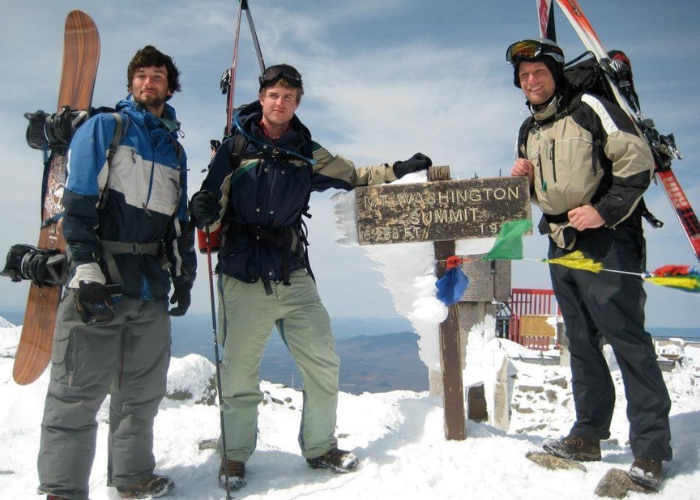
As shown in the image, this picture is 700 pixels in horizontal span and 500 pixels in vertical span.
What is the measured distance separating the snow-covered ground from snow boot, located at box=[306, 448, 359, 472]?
2.1 inches

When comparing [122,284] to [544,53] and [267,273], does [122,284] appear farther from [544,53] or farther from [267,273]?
[544,53]

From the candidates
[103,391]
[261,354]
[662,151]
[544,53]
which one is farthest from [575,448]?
[103,391]

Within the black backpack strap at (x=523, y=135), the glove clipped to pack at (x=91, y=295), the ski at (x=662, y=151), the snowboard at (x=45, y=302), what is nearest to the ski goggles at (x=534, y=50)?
the ski at (x=662, y=151)

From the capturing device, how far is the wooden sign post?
148 inches

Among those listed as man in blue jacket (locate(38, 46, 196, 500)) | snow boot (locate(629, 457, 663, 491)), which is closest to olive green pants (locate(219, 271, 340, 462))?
man in blue jacket (locate(38, 46, 196, 500))

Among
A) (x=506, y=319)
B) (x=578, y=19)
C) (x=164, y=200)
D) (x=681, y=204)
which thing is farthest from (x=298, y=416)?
(x=506, y=319)

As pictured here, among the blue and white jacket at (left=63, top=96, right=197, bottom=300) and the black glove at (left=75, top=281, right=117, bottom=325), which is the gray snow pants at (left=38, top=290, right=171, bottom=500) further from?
the blue and white jacket at (left=63, top=96, right=197, bottom=300)

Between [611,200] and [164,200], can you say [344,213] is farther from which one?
[611,200]

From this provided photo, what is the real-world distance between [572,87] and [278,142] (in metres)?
2.28

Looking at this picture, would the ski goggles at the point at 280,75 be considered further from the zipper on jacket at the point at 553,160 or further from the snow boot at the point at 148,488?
the snow boot at the point at 148,488

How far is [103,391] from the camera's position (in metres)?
2.89

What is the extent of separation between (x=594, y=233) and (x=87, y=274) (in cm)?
336

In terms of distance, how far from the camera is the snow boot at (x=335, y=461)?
10.9 ft

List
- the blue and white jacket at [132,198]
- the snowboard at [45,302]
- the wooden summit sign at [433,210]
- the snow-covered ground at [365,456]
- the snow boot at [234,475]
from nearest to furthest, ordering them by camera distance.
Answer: the blue and white jacket at [132,198]
the snow-covered ground at [365,456]
the snow boot at [234,475]
the snowboard at [45,302]
the wooden summit sign at [433,210]
